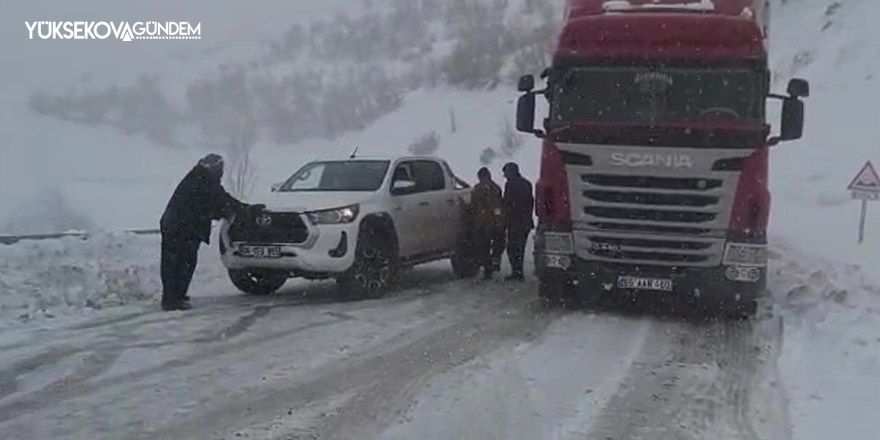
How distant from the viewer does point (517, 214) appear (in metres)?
13.8

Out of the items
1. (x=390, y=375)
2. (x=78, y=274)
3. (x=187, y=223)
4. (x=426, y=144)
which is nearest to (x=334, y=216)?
(x=187, y=223)

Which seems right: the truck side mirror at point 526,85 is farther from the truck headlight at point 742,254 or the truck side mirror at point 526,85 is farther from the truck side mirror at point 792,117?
the truck headlight at point 742,254

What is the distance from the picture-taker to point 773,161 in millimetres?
33250

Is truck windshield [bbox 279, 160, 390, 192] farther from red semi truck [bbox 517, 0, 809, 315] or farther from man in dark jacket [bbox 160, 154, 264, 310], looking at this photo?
red semi truck [bbox 517, 0, 809, 315]

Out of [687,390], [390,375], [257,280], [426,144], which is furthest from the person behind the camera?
[426,144]

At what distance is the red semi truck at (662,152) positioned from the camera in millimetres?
9938

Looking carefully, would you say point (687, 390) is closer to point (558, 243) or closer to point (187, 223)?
point (558, 243)

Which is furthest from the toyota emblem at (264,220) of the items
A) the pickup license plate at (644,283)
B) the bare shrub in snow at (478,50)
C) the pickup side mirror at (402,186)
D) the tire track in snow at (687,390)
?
the bare shrub in snow at (478,50)

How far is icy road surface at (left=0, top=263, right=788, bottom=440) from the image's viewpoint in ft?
20.2

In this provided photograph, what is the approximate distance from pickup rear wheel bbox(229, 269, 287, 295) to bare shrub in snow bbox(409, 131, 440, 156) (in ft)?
101

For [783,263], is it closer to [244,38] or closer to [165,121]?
[165,121]

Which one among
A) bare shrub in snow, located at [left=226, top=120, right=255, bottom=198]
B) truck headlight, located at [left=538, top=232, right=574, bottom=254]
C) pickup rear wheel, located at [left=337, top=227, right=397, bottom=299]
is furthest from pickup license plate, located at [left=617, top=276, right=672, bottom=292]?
bare shrub in snow, located at [left=226, top=120, right=255, bottom=198]

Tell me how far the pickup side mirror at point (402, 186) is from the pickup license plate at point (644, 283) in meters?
3.18

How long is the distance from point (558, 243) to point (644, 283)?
948mm
